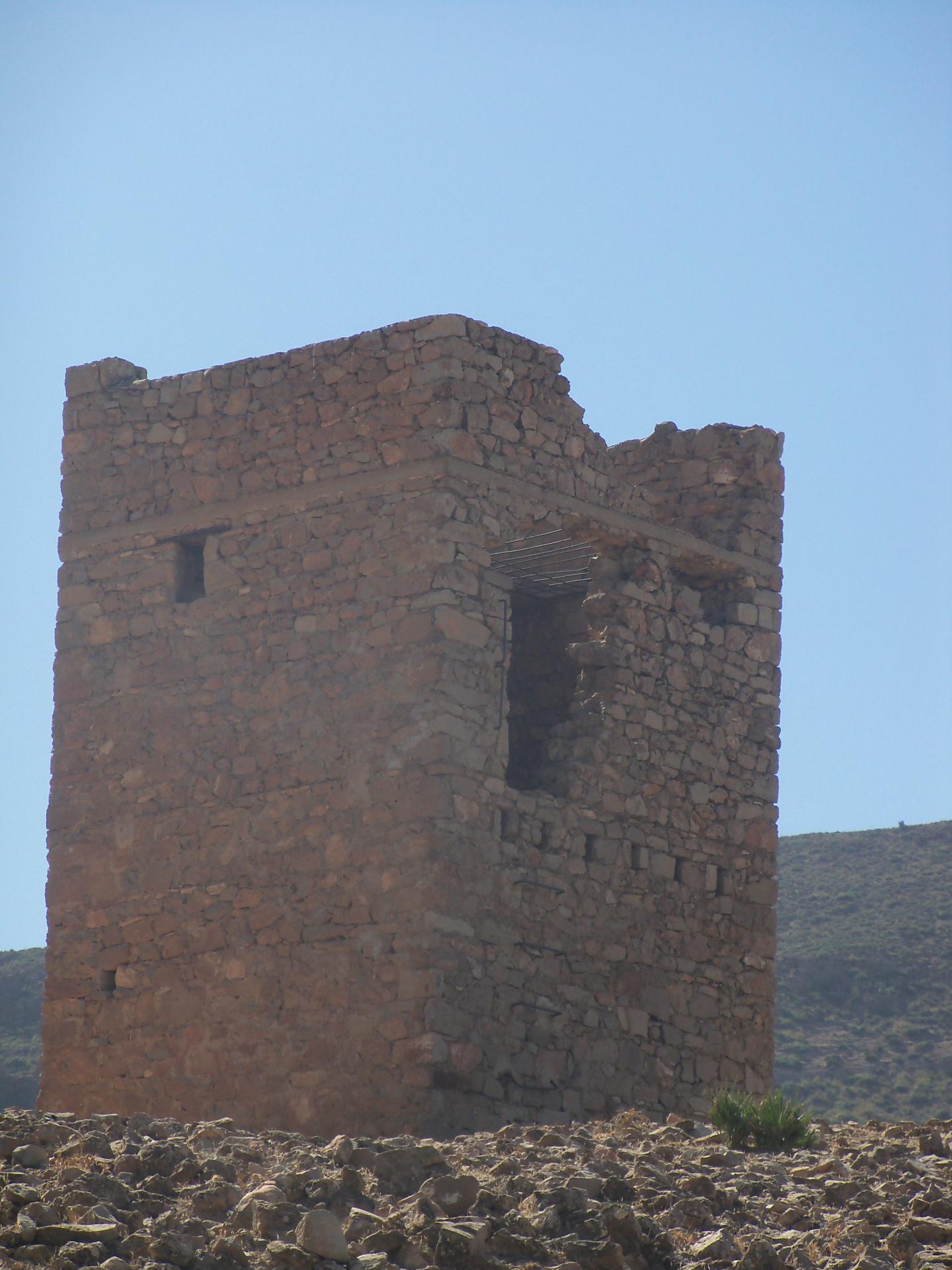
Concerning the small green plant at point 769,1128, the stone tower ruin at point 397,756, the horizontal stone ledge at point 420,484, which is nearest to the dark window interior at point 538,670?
the stone tower ruin at point 397,756

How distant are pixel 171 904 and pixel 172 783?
673mm

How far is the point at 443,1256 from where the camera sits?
8.55 meters

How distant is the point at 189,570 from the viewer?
13727mm

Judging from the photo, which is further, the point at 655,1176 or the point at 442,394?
the point at 442,394

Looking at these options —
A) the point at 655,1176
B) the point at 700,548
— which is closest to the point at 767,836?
the point at 700,548

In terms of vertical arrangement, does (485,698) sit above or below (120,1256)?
above

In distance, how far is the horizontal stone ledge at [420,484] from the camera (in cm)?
1272

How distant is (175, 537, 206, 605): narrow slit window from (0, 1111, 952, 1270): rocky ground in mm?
4121

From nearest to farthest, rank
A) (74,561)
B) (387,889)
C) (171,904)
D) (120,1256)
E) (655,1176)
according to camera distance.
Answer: (120,1256), (655,1176), (387,889), (171,904), (74,561)

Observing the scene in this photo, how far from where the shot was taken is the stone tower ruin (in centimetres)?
1228

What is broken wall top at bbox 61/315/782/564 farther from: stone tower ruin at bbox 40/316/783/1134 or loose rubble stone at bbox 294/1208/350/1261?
loose rubble stone at bbox 294/1208/350/1261

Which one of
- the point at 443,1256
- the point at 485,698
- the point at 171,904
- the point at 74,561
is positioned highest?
the point at 74,561

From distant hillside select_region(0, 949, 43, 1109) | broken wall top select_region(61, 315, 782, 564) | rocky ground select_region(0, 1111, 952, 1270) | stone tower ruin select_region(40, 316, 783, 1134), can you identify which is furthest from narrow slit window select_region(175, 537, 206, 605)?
distant hillside select_region(0, 949, 43, 1109)

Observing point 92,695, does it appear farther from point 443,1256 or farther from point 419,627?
point 443,1256
